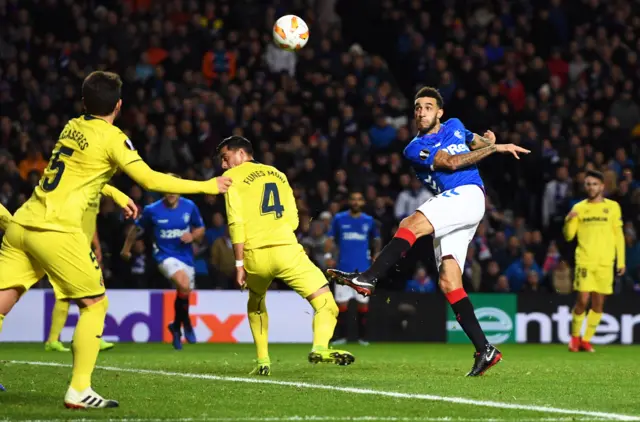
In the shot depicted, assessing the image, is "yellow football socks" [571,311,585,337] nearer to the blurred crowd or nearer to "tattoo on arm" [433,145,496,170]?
the blurred crowd

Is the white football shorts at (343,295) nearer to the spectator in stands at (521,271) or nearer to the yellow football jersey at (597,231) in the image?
the spectator in stands at (521,271)

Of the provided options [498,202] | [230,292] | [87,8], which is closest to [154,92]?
[87,8]

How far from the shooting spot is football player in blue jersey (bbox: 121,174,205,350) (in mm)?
15906

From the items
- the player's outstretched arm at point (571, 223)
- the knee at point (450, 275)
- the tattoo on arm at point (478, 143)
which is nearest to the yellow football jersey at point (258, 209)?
the knee at point (450, 275)

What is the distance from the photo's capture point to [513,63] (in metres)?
22.5

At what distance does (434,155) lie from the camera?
394 inches

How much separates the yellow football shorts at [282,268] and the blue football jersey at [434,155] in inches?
51.8

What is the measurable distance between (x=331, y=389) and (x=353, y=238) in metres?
9.09

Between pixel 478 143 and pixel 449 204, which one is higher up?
pixel 478 143

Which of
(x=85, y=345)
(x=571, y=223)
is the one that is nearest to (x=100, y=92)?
(x=85, y=345)

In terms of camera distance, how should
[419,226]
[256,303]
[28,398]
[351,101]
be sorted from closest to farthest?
1. [28,398]
2. [419,226]
3. [256,303]
4. [351,101]

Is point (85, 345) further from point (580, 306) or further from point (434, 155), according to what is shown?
point (580, 306)

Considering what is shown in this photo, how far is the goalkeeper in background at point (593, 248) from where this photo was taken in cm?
1606

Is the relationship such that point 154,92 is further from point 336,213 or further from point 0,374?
point 0,374
